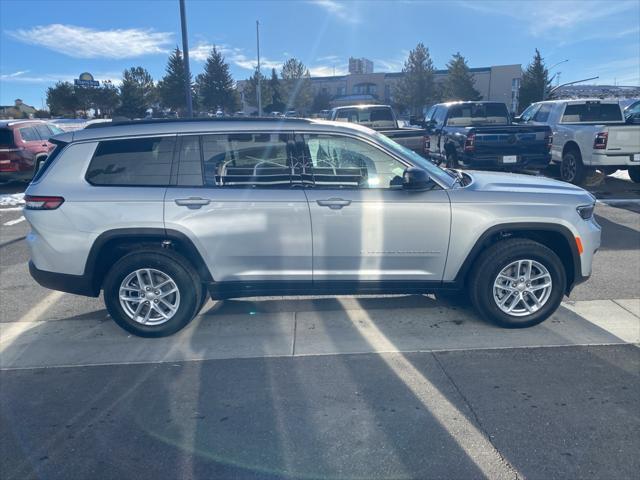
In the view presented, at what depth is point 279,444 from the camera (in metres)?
2.99

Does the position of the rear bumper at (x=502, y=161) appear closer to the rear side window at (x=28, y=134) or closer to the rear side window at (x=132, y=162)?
the rear side window at (x=132, y=162)

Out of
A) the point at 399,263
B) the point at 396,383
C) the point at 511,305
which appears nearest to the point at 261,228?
the point at 399,263

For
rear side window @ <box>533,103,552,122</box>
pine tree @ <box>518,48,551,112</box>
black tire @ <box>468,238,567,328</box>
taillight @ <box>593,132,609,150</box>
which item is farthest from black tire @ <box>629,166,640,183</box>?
pine tree @ <box>518,48,551,112</box>

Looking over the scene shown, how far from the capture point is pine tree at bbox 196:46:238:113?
48.8m

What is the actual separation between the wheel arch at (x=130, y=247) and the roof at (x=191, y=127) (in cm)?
82

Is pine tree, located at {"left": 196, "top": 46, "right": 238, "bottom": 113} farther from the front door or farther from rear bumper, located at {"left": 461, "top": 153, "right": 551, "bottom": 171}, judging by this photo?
the front door

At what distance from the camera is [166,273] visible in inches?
170

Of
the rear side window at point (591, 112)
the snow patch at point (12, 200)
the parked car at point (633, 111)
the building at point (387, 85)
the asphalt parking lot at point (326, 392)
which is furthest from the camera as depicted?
the building at point (387, 85)

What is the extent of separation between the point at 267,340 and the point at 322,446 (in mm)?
1528

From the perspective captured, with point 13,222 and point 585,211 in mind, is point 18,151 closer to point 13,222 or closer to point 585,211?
point 13,222

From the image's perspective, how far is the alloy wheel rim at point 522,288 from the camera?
172 inches

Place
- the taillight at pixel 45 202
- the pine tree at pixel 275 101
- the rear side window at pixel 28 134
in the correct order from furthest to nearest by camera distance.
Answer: the pine tree at pixel 275 101 → the rear side window at pixel 28 134 → the taillight at pixel 45 202

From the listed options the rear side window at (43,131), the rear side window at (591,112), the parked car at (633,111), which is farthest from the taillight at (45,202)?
the parked car at (633,111)

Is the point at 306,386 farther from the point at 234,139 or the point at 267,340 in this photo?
the point at 234,139
